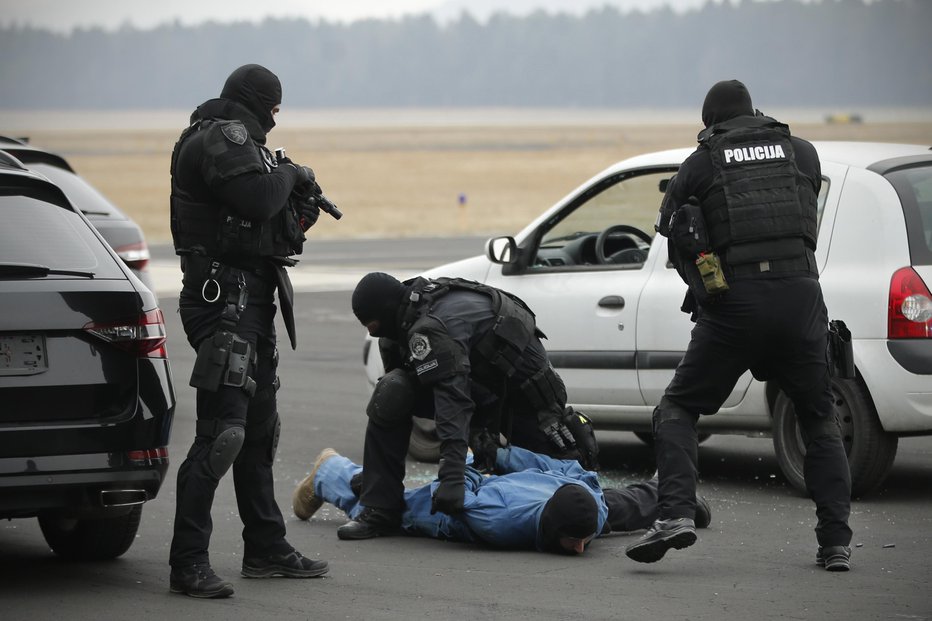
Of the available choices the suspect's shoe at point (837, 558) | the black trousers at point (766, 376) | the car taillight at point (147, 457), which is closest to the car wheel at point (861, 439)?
the black trousers at point (766, 376)

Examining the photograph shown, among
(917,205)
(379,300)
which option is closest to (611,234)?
(917,205)

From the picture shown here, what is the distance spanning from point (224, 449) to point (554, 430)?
172 centimetres

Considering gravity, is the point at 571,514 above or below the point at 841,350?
below

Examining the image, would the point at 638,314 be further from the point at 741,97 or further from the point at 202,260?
the point at 202,260

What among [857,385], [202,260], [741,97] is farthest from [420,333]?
[857,385]

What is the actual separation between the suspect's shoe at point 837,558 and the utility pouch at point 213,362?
239cm

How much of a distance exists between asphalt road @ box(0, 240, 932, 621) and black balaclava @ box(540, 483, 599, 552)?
120 millimetres

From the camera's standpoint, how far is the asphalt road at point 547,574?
197 inches

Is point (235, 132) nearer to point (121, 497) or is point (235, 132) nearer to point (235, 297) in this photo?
point (235, 297)

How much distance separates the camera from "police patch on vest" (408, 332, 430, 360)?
19.9 ft

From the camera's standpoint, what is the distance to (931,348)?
6.68 metres

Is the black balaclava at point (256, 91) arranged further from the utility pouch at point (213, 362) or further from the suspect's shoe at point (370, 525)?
the suspect's shoe at point (370, 525)

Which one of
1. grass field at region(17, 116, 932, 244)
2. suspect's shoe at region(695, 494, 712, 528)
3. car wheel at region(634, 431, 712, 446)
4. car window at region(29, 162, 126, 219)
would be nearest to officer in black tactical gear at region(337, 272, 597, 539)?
suspect's shoe at region(695, 494, 712, 528)

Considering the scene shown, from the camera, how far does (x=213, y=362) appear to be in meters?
5.21
